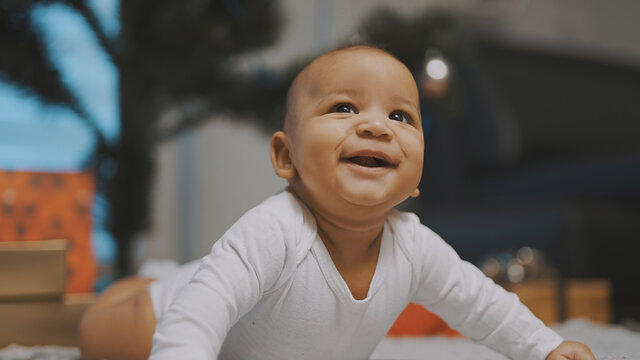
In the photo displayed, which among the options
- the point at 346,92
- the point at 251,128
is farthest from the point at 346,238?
the point at 251,128

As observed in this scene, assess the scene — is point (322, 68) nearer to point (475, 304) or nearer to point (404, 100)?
point (404, 100)

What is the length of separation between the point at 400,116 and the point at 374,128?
5 centimetres

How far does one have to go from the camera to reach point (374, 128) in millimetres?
439

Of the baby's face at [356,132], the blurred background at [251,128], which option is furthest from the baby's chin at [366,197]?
the blurred background at [251,128]

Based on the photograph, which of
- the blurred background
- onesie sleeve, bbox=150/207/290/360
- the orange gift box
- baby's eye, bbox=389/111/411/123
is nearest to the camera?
onesie sleeve, bbox=150/207/290/360

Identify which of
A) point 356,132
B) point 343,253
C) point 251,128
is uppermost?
point 356,132

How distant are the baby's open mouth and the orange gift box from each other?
506mm

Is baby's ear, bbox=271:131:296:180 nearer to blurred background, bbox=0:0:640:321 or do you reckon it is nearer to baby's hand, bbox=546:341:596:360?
blurred background, bbox=0:0:640:321

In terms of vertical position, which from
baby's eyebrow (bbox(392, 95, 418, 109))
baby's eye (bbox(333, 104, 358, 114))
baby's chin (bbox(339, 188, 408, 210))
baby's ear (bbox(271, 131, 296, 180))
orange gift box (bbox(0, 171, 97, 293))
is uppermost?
baby's eyebrow (bbox(392, 95, 418, 109))

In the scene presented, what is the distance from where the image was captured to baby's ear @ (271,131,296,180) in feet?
1.63

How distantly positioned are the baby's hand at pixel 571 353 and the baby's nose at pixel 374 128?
0.23 m

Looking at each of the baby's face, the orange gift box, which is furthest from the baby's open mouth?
the orange gift box

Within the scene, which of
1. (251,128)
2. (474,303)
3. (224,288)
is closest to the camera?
(224,288)

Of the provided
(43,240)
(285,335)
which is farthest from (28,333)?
(285,335)
